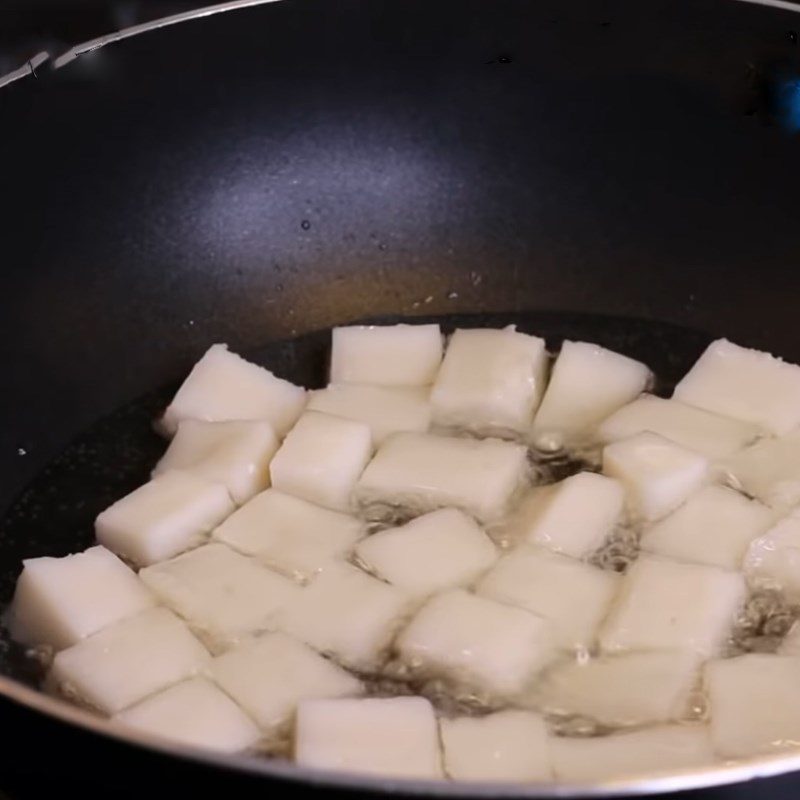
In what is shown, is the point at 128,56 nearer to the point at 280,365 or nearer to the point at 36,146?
the point at 36,146

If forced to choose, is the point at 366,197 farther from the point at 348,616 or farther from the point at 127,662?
the point at 127,662

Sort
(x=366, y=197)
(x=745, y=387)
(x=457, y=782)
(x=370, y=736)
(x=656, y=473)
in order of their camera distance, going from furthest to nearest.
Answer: (x=366, y=197), (x=745, y=387), (x=656, y=473), (x=370, y=736), (x=457, y=782)

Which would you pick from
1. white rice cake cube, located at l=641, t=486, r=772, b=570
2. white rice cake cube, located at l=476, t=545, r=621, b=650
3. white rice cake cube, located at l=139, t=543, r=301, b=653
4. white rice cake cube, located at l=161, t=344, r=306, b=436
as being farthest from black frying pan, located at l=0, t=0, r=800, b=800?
white rice cake cube, located at l=476, t=545, r=621, b=650

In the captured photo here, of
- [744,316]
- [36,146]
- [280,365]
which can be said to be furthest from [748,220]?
[36,146]

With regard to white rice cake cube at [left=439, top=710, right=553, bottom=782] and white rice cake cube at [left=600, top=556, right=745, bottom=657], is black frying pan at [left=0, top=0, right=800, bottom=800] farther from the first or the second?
white rice cake cube at [left=439, top=710, right=553, bottom=782]

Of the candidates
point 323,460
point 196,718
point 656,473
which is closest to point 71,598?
point 196,718

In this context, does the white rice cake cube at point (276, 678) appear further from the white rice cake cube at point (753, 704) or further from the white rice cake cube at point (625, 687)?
the white rice cake cube at point (753, 704)
